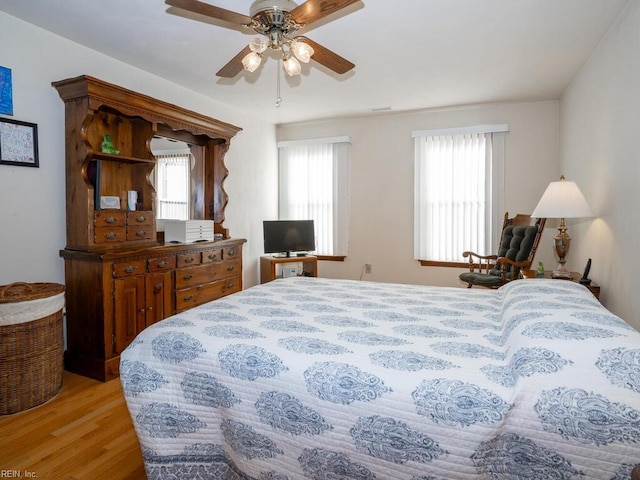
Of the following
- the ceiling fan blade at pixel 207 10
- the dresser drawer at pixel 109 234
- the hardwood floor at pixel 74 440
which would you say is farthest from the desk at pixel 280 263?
the ceiling fan blade at pixel 207 10

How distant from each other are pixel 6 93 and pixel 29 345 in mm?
1667

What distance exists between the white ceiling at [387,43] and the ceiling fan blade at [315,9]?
12.4 inches

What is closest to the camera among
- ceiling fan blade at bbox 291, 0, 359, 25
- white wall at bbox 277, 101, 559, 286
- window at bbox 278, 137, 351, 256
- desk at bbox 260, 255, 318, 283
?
ceiling fan blade at bbox 291, 0, 359, 25

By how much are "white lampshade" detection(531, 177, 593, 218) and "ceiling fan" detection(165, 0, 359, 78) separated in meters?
1.78

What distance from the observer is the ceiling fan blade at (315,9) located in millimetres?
1685

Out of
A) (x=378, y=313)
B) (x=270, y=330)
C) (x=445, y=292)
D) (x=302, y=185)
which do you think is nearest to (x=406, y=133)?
(x=302, y=185)

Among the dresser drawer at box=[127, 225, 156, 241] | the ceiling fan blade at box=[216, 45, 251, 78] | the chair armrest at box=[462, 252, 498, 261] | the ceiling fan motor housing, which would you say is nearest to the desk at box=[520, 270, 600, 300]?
the chair armrest at box=[462, 252, 498, 261]

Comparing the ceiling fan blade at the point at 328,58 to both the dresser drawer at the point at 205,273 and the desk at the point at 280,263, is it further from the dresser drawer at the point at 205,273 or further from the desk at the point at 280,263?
the desk at the point at 280,263

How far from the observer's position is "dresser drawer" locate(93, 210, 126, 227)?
277 cm

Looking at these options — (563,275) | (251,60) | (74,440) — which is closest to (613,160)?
(563,275)

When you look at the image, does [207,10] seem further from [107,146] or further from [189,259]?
[189,259]

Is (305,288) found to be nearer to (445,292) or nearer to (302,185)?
(445,292)

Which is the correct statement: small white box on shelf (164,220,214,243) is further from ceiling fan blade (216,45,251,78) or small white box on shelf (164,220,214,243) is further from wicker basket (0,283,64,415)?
ceiling fan blade (216,45,251,78)

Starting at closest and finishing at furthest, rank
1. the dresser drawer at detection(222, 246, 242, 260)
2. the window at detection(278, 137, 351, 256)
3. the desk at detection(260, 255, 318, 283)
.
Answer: the dresser drawer at detection(222, 246, 242, 260)
the desk at detection(260, 255, 318, 283)
the window at detection(278, 137, 351, 256)
